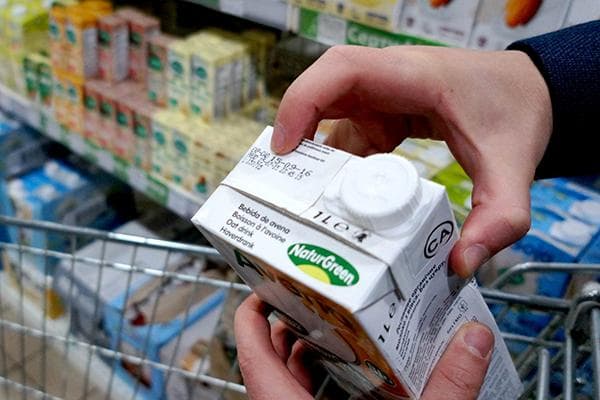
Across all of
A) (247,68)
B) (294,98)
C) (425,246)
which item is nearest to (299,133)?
(294,98)

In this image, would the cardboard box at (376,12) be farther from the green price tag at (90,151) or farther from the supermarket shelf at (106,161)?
the green price tag at (90,151)

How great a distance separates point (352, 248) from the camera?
15.9 inches

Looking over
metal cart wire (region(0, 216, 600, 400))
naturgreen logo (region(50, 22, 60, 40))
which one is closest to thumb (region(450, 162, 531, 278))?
metal cart wire (region(0, 216, 600, 400))

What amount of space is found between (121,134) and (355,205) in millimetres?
1302

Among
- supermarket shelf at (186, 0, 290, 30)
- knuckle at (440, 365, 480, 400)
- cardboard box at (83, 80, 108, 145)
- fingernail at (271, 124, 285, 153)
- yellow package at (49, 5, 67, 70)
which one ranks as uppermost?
fingernail at (271, 124, 285, 153)

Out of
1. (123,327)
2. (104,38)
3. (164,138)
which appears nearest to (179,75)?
(164,138)

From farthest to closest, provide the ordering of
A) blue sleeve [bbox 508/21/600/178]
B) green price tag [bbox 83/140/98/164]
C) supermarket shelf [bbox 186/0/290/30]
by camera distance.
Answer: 1. green price tag [bbox 83/140/98/164]
2. supermarket shelf [bbox 186/0/290/30]
3. blue sleeve [bbox 508/21/600/178]

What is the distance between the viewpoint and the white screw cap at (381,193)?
0.40 metres

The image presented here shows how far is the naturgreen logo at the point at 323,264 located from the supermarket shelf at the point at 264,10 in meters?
0.92

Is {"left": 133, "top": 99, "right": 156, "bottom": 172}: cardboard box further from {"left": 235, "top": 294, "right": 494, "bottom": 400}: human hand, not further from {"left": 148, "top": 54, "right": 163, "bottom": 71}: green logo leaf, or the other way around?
{"left": 235, "top": 294, "right": 494, "bottom": 400}: human hand

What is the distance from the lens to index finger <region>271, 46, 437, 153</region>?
1.80ft

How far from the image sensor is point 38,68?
1729 millimetres

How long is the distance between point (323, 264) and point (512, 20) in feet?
2.35

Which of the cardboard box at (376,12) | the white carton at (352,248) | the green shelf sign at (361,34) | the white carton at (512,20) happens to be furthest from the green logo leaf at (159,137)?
the white carton at (352,248)
